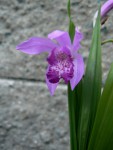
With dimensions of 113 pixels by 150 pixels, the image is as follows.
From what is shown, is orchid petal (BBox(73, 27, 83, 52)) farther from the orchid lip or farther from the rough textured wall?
the rough textured wall

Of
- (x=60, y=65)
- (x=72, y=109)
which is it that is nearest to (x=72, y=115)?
(x=72, y=109)

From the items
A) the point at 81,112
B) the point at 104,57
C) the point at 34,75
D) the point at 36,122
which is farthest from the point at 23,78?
the point at 81,112

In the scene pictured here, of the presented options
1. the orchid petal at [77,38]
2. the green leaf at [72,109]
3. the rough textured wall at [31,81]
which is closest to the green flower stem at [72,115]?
the green leaf at [72,109]

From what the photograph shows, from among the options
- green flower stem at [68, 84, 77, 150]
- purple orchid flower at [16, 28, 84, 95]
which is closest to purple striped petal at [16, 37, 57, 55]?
purple orchid flower at [16, 28, 84, 95]

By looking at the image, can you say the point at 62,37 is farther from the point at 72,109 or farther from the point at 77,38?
the point at 72,109

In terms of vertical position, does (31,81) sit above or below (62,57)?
below

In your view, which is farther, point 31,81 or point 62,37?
point 31,81

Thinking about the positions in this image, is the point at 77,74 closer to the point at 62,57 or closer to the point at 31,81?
the point at 62,57

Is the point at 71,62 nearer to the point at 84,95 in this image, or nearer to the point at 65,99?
the point at 84,95
